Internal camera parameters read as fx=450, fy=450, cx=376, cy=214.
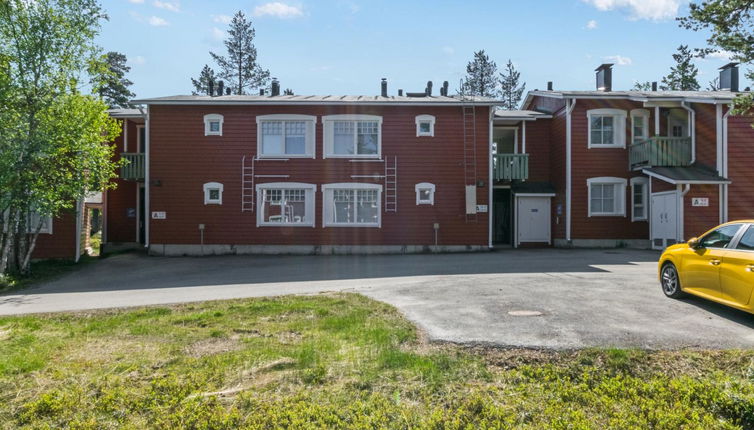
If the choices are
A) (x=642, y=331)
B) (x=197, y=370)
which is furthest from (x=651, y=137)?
(x=197, y=370)

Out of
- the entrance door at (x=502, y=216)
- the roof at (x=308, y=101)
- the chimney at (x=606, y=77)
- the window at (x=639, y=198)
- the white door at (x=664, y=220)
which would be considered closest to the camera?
the white door at (x=664, y=220)

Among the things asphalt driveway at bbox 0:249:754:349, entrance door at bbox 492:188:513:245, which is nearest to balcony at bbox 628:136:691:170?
asphalt driveway at bbox 0:249:754:349

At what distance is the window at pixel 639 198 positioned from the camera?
19500mm

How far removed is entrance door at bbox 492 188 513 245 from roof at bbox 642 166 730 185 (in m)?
5.92

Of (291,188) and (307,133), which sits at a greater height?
(307,133)

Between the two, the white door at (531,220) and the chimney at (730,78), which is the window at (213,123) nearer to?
the white door at (531,220)

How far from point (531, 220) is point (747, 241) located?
14.2 metres

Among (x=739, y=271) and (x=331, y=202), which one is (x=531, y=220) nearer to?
(x=331, y=202)

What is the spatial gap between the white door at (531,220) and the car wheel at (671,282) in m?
12.1

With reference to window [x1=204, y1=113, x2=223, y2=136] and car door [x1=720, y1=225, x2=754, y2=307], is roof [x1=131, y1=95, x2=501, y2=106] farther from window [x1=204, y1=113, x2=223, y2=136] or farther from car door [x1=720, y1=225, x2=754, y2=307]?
car door [x1=720, y1=225, x2=754, y2=307]

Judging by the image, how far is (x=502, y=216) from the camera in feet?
73.1

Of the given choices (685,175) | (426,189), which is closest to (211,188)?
(426,189)

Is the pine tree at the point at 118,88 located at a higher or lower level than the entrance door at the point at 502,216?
higher

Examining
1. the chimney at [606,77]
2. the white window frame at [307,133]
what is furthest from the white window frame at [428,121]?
the chimney at [606,77]
